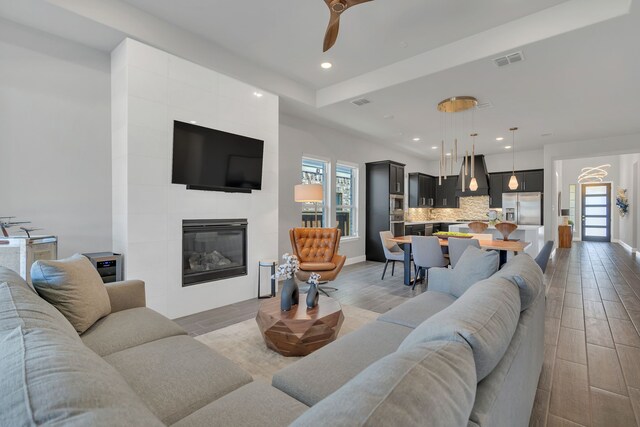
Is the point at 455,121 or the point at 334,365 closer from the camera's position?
the point at 334,365

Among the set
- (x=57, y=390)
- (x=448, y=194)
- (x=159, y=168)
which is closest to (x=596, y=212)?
(x=448, y=194)

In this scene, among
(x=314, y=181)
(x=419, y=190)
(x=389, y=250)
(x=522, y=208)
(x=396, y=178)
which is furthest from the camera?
(x=419, y=190)

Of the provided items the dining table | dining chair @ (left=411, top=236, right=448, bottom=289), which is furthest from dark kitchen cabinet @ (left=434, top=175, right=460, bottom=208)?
dining chair @ (left=411, top=236, right=448, bottom=289)

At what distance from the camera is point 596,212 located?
40.2 feet

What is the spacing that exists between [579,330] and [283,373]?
322cm

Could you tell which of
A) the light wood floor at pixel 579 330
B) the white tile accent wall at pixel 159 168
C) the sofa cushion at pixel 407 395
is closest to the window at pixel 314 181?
the light wood floor at pixel 579 330

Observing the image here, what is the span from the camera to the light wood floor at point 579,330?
1881 millimetres

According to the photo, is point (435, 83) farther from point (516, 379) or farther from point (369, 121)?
point (516, 379)

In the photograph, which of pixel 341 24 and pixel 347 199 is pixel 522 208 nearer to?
pixel 347 199

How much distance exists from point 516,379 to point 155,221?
3402 millimetres

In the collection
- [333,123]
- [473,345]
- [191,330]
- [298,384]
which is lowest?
[191,330]

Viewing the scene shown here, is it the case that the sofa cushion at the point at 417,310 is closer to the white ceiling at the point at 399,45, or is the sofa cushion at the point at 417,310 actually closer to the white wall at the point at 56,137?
the white ceiling at the point at 399,45

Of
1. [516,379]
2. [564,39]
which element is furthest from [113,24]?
[564,39]

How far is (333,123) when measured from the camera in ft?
20.1
